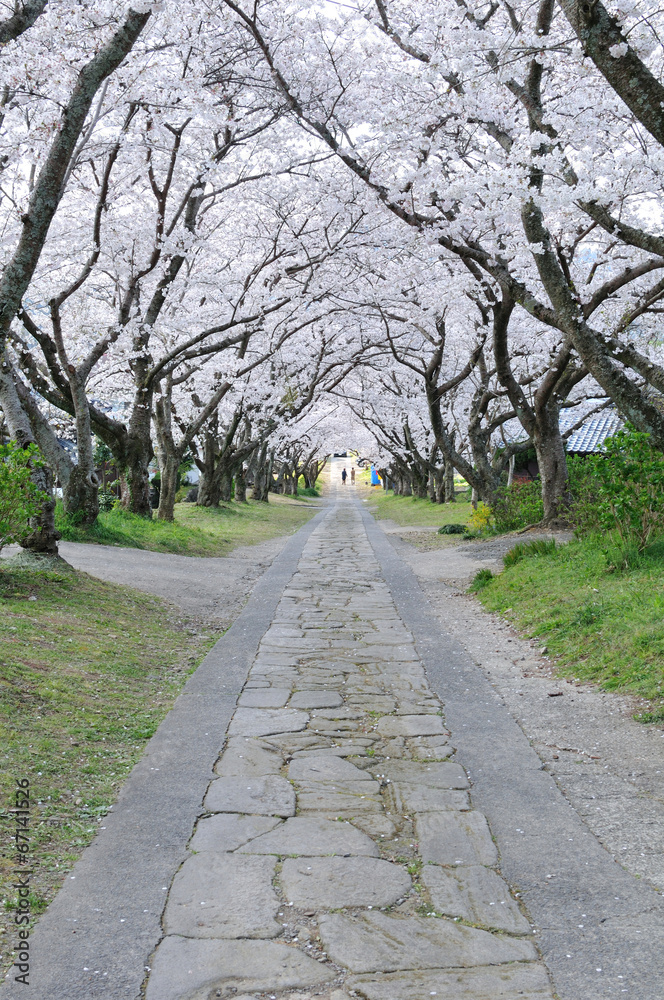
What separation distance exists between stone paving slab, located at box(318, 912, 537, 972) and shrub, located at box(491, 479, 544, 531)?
41.0 ft

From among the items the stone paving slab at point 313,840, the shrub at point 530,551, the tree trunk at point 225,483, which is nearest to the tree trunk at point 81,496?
the shrub at point 530,551

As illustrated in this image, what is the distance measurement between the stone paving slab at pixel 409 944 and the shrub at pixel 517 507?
1249cm

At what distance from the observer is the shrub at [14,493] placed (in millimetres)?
7301

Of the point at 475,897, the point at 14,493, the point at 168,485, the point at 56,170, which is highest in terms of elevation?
the point at 56,170

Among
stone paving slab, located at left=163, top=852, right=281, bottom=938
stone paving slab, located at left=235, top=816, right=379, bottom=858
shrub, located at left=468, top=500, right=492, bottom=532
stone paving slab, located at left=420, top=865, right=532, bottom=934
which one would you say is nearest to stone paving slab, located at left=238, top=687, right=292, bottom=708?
stone paving slab, located at left=235, top=816, right=379, bottom=858

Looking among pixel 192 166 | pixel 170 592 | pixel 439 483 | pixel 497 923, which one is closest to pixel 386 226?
pixel 192 166

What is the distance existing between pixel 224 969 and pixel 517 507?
13.9 m

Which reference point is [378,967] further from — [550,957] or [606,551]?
[606,551]

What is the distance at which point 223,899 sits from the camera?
119 inches

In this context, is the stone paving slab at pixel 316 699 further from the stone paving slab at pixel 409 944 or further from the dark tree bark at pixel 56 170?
the dark tree bark at pixel 56 170

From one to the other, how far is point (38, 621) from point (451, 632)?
13.6ft

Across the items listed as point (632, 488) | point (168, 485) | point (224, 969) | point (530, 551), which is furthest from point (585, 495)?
point (168, 485)

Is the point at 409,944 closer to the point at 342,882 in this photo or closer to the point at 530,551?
the point at 342,882

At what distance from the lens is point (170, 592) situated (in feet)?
32.3
